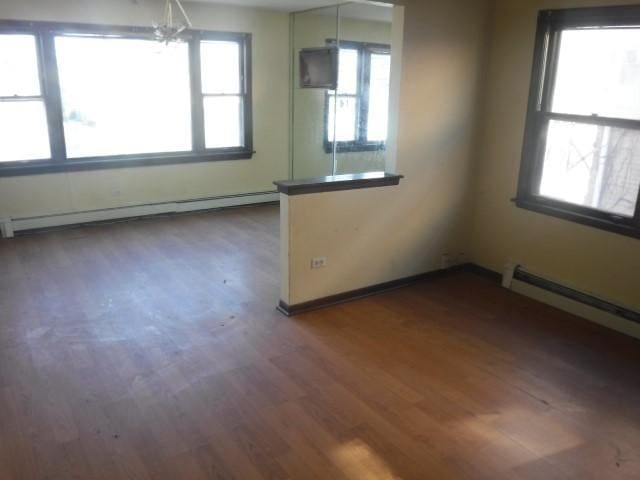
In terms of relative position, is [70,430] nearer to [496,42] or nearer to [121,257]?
[121,257]

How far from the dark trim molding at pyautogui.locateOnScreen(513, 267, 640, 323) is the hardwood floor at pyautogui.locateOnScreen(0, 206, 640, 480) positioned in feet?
0.54

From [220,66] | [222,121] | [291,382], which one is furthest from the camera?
[222,121]

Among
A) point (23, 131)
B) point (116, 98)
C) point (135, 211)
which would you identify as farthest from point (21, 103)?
point (135, 211)

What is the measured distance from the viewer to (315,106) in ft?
21.4

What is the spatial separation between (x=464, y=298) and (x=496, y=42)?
6.88ft

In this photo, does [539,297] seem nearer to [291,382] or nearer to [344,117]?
[291,382]

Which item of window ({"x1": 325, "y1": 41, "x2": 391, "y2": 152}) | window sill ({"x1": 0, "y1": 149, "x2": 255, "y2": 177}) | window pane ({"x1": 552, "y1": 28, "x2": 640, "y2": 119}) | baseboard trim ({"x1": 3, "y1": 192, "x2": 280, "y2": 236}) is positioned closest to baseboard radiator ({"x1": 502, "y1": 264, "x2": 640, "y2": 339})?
window pane ({"x1": 552, "y1": 28, "x2": 640, "y2": 119})

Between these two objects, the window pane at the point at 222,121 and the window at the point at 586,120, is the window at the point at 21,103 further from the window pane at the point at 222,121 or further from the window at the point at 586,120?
the window at the point at 586,120

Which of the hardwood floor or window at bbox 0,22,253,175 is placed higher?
window at bbox 0,22,253,175

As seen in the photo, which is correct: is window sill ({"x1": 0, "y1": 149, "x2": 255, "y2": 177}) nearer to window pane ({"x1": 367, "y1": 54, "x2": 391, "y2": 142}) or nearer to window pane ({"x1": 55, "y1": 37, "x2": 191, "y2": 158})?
window pane ({"x1": 55, "y1": 37, "x2": 191, "y2": 158})

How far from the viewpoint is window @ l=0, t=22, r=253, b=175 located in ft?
16.8

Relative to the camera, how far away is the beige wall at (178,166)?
523 cm

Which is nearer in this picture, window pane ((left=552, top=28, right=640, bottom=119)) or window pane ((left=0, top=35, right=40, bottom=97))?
window pane ((left=552, top=28, right=640, bottom=119))

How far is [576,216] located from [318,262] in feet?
6.33
